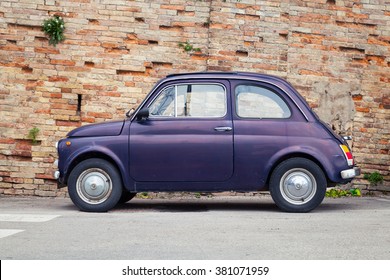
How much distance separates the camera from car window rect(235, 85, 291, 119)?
1001cm

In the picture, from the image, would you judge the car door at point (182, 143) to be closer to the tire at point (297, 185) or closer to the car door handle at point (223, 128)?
the car door handle at point (223, 128)

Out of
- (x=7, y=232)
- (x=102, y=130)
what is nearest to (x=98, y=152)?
(x=102, y=130)

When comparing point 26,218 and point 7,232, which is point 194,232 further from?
point 26,218

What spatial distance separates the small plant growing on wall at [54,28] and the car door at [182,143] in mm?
3394

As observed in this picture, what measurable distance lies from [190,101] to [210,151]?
733 millimetres

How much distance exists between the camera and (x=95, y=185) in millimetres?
9891

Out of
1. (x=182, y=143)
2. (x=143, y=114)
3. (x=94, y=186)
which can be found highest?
(x=143, y=114)

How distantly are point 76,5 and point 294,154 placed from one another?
5.02m

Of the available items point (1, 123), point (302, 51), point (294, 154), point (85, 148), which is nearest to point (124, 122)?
point (85, 148)

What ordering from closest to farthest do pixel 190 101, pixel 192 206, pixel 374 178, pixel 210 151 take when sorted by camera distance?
pixel 210 151 < pixel 190 101 < pixel 192 206 < pixel 374 178

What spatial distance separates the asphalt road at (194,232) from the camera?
6441mm

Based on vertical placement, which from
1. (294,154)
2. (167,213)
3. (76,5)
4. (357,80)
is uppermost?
(76,5)

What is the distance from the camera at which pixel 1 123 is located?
1274 cm

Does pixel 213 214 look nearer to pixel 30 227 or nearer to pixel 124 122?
pixel 124 122
